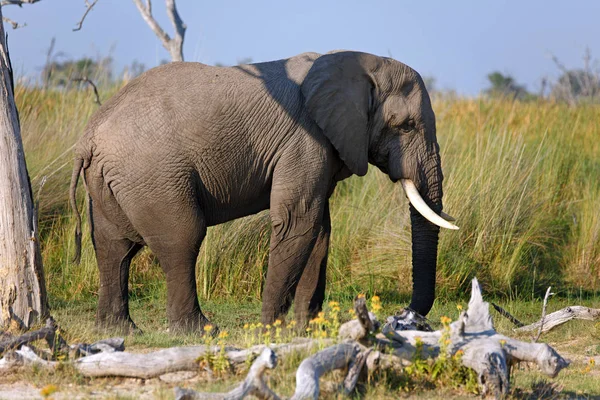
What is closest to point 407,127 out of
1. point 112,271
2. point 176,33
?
point 112,271

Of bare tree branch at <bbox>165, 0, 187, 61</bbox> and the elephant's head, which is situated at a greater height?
bare tree branch at <bbox>165, 0, 187, 61</bbox>

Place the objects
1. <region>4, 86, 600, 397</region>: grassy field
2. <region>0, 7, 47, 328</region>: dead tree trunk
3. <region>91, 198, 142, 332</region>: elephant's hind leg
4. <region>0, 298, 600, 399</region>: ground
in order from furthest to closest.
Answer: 1. <region>4, 86, 600, 397</region>: grassy field
2. <region>91, 198, 142, 332</region>: elephant's hind leg
3. <region>0, 7, 47, 328</region>: dead tree trunk
4. <region>0, 298, 600, 399</region>: ground

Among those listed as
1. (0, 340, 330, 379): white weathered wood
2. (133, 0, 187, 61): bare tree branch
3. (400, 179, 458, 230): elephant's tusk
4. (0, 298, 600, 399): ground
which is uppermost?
(133, 0, 187, 61): bare tree branch

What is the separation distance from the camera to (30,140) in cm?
1148

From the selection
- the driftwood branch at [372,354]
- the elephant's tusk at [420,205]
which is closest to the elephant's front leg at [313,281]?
the elephant's tusk at [420,205]

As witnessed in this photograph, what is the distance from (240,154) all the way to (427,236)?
5.62 feet

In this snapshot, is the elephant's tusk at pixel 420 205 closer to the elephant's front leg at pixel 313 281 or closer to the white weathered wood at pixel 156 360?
the elephant's front leg at pixel 313 281

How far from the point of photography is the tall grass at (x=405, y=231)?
33.4 feet

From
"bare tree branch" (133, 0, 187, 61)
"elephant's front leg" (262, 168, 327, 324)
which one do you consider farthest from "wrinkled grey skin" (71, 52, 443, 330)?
"bare tree branch" (133, 0, 187, 61)

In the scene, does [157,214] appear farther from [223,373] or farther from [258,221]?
[258,221]

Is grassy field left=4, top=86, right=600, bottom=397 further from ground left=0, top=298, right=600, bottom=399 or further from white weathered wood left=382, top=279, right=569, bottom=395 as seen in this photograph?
white weathered wood left=382, top=279, right=569, bottom=395

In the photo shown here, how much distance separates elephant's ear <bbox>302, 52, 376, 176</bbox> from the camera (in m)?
7.40

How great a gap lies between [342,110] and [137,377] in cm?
302

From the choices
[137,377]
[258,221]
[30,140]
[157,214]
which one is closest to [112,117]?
[157,214]
